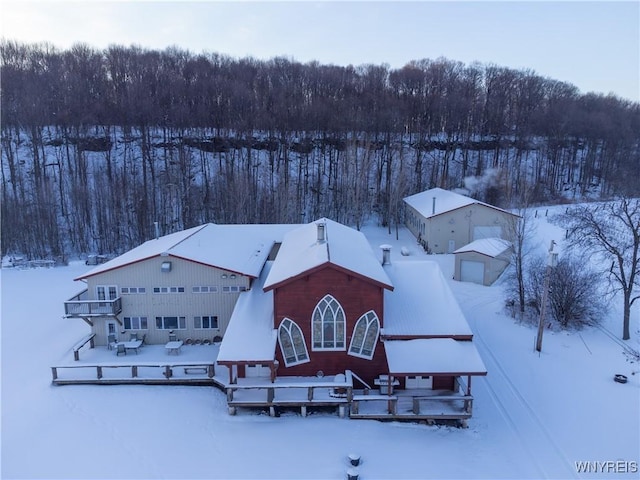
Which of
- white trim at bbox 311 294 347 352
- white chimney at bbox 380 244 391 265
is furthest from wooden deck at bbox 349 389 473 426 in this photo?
white chimney at bbox 380 244 391 265

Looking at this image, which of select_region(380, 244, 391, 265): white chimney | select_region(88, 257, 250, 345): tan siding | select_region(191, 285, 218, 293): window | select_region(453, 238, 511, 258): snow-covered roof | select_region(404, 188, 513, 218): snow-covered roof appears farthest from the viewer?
select_region(404, 188, 513, 218): snow-covered roof

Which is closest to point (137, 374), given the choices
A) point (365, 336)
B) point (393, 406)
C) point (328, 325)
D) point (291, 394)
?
point (291, 394)

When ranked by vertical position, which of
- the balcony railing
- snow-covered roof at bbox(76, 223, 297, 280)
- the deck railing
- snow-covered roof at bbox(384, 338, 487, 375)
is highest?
snow-covered roof at bbox(76, 223, 297, 280)

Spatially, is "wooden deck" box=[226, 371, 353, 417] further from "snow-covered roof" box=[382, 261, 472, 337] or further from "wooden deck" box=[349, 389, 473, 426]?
"snow-covered roof" box=[382, 261, 472, 337]

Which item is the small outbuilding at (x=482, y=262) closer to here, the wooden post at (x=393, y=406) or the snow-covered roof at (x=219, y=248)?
the snow-covered roof at (x=219, y=248)

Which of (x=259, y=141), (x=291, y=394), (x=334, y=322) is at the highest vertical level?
(x=259, y=141)

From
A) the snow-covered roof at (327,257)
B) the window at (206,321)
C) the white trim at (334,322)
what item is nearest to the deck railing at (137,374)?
the window at (206,321)

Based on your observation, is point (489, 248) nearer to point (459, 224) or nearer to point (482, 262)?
point (482, 262)
